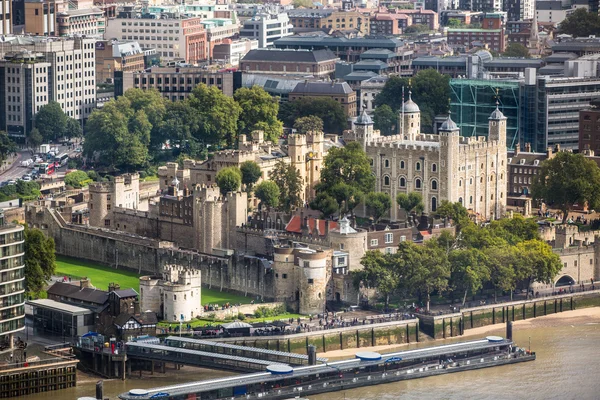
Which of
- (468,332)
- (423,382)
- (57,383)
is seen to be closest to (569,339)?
(468,332)

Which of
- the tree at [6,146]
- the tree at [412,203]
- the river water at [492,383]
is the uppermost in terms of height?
the tree at [6,146]

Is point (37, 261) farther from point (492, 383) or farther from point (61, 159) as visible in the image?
point (61, 159)

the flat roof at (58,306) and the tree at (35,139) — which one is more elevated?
the tree at (35,139)

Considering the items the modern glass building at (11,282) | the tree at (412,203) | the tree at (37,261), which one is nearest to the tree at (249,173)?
the tree at (412,203)

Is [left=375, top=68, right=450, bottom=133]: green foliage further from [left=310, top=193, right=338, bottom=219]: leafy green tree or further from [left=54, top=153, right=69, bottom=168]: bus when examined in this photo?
[left=310, top=193, right=338, bottom=219]: leafy green tree

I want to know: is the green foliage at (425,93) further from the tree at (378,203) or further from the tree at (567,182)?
the tree at (378,203)

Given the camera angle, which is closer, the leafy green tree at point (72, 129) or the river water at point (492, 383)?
the river water at point (492, 383)

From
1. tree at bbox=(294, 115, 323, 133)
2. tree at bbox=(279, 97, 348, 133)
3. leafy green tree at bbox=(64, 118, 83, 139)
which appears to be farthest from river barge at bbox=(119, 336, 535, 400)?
leafy green tree at bbox=(64, 118, 83, 139)
